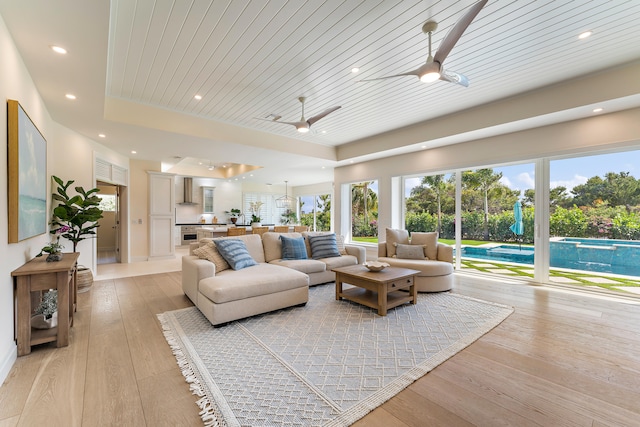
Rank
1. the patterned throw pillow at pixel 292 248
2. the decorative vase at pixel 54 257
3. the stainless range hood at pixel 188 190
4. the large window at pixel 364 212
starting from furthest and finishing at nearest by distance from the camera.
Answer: the stainless range hood at pixel 188 190
the large window at pixel 364 212
the patterned throw pillow at pixel 292 248
the decorative vase at pixel 54 257

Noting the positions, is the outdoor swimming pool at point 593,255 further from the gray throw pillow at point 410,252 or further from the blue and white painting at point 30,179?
the blue and white painting at point 30,179

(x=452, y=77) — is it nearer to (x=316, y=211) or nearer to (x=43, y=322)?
(x=43, y=322)

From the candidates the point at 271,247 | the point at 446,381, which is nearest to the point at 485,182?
the point at 271,247

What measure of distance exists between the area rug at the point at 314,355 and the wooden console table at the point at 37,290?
862mm

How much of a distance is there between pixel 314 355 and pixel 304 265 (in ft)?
6.26

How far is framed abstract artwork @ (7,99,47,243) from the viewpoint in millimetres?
2197

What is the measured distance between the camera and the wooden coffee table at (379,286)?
3301 millimetres

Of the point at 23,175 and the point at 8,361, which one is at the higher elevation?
the point at 23,175

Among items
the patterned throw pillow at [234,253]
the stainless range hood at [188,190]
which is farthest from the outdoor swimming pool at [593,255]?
the stainless range hood at [188,190]

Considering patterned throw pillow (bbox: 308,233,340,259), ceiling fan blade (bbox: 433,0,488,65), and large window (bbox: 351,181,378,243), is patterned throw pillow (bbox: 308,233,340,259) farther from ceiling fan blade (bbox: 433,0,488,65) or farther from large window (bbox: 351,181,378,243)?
ceiling fan blade (bbox: 433,0,488,65)

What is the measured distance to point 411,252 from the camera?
480 centimetres

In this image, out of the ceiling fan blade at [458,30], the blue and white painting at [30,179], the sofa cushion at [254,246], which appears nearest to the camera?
the ceiling fan blade at [458,30]

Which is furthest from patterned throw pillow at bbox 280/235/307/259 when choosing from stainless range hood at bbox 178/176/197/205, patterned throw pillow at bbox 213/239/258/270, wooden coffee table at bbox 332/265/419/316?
stainless range hood at bbox 178/176/197/205

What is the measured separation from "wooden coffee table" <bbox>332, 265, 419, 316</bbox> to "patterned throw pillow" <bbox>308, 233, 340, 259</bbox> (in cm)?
100
